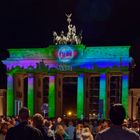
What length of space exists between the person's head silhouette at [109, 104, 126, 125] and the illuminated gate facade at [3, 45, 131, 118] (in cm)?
4163

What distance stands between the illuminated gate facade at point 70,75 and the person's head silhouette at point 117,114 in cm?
4163

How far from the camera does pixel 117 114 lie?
258 inches

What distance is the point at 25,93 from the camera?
5547cm

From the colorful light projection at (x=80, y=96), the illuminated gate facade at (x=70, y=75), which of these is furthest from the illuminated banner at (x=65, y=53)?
the colorful light projection at (x=80, y=96)

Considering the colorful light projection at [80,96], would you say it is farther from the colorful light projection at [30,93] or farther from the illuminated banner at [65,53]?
the colorful light projection at [30,93]

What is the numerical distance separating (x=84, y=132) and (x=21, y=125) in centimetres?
870

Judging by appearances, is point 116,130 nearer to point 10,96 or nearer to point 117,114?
point 117,114

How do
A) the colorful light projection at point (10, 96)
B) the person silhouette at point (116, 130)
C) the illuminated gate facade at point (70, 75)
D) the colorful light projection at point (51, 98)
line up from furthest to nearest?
the colorful light projection at point (10, 96) → the colorful light projection at point (51, 98) → the illuminated gate facade at point (70, 75) → the person silhouette at point (116, 130)

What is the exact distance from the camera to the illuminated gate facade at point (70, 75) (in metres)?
49.2

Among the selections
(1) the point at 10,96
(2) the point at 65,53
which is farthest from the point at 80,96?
(1) the point at 10,96

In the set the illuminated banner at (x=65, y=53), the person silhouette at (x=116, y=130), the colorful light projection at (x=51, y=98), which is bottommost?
the colorful light projection at (x=51, y=98)

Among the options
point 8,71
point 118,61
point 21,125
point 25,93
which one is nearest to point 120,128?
point 21,125

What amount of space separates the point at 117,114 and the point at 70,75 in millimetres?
45534

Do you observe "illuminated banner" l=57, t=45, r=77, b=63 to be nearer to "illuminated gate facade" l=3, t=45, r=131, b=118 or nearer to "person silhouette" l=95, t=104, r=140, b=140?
"illuminated gate facade" l=3, t=45, r=131, b=118
